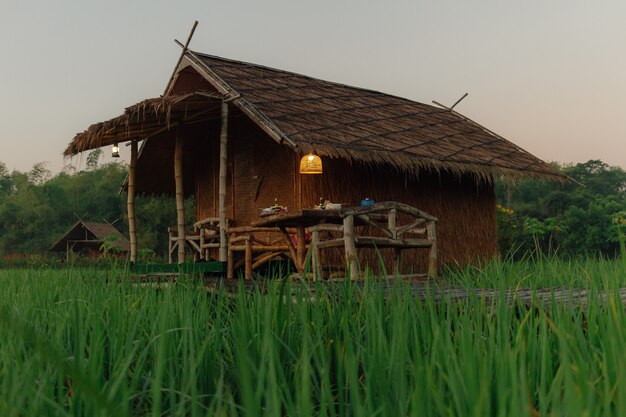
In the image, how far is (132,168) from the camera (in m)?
9.62

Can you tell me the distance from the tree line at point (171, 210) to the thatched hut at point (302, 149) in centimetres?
116

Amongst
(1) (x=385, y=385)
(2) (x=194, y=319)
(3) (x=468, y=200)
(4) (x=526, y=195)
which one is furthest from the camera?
(4) (x=526, y=195)

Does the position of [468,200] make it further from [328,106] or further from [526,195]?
[526,195]

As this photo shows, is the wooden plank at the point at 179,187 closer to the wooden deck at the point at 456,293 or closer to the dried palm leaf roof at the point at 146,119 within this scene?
the dried palm leaf roof at the point at 146,119

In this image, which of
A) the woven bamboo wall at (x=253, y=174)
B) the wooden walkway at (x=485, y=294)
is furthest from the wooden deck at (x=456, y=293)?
the woven bamboo wall at (x=253, y=174)

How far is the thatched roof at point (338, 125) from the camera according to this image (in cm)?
779

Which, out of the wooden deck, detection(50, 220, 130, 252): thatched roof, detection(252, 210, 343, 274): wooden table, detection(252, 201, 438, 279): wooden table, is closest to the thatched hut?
detection(252, 210, 343, 274): wooden table

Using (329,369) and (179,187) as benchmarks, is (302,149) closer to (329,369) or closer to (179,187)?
(179,187)

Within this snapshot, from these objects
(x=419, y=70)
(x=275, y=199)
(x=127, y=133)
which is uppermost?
(x=419, y=70)

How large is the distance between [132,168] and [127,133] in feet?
1.81

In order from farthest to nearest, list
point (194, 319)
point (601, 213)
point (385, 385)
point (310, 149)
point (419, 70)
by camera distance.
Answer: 1. point (601, 213)
2. point (419, 70)
3. point (310, 149)
4. point (194, 319)
5. point (385, 385)

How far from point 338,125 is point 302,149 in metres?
1.73

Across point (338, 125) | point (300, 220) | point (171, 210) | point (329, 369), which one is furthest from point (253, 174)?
point (171, 210)

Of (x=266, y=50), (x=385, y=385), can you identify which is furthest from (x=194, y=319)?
(x=266, y=50)
